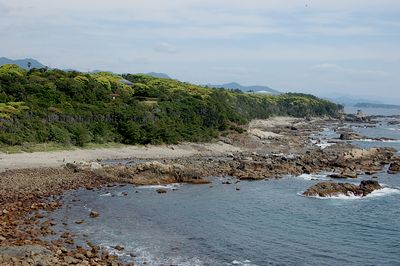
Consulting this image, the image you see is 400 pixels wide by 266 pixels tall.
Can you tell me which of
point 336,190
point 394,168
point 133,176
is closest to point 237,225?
point 336,190

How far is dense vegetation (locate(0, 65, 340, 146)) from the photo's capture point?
5659 centimetres

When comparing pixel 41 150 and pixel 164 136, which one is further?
pixel 164 136

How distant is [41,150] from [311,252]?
35929 millimetres

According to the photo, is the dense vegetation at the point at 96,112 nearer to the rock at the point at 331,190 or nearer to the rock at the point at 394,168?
the rock at the point at 394,168

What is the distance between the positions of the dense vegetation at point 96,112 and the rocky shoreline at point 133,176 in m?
6.98

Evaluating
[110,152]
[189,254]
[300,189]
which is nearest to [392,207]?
[300,189]

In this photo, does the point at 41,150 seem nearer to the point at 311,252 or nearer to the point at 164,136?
the point at 164,136

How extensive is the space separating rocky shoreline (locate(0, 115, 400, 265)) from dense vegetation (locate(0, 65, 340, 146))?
22.9 ft

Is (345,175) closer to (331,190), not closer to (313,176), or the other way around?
(313,176)

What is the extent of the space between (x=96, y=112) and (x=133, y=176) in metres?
22.4

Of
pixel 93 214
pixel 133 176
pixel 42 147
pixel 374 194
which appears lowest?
pixel 93 214

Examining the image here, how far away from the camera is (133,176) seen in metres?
45.9

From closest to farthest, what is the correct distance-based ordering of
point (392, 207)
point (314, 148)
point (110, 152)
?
point (392, 207) → point (110, 152) → point (314, 148)

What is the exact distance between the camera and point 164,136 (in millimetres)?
Answer: 66500
